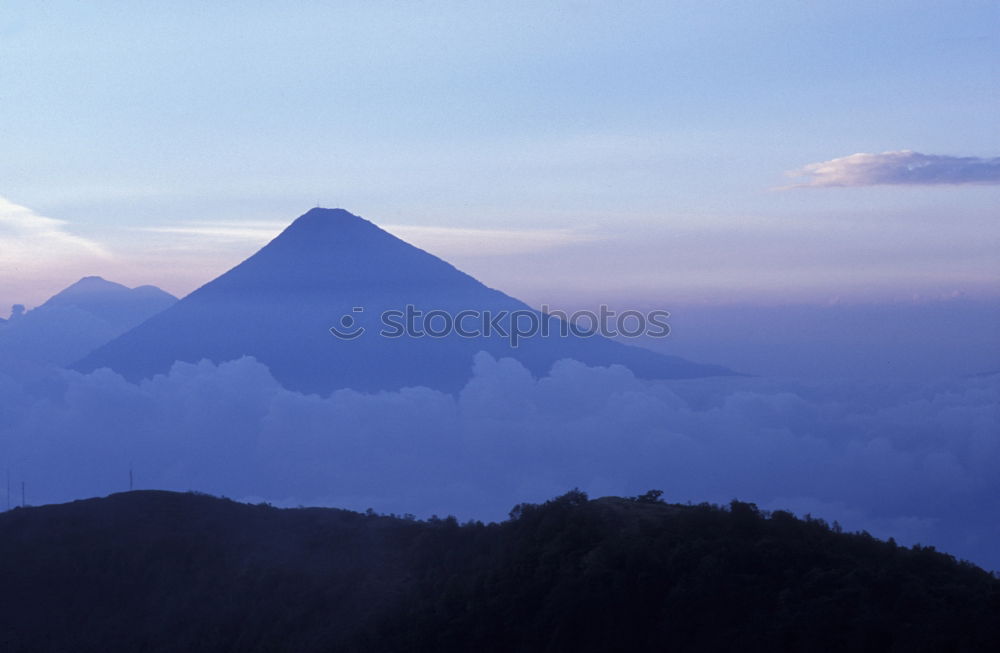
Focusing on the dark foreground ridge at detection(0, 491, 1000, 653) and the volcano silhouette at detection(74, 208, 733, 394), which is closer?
the dark foreground ridge at detection(0, 491, 1000, 653)

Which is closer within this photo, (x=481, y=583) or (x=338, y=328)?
(x=481, y=583)

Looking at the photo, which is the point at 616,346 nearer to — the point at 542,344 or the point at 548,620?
the point at 542,344

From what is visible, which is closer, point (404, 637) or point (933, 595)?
point (933, 595)

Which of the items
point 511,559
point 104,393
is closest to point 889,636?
point 511,559

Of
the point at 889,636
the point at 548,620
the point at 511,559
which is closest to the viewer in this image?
the point at 889,636
